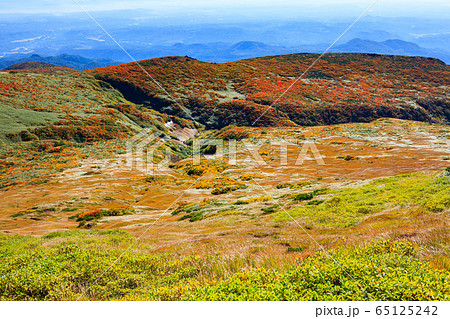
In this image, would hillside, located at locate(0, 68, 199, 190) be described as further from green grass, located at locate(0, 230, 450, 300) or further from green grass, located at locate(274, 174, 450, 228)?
green grass, located at locate(274, 174, 450, 228)

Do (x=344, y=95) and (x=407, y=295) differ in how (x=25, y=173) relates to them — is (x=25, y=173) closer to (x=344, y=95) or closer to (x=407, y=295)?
(x=407, y=295)

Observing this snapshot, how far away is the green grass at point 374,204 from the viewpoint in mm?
9499

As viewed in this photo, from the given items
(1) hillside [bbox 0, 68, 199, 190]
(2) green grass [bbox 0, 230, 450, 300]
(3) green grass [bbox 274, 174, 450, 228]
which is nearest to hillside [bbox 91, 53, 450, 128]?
(1) hillside [bbox 0, 68, 199, 190]

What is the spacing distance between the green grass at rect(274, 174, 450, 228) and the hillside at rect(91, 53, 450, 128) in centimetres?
5977

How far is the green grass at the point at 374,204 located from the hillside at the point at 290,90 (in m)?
59.8

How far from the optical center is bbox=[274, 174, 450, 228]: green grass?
9499 millimetres

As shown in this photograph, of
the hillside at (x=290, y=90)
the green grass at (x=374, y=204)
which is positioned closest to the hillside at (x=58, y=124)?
the hillside at (x=290, y=90)

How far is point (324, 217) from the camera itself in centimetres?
1164

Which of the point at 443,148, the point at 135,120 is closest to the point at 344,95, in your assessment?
the point at 443,148

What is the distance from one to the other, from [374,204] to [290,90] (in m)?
94.9

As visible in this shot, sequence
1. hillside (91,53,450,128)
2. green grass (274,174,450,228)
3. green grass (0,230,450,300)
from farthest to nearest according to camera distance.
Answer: hillside (91,53,450,128) < green grass (274,174,450,228) < green grass (0,230,450,300)

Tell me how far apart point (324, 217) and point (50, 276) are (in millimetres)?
10966

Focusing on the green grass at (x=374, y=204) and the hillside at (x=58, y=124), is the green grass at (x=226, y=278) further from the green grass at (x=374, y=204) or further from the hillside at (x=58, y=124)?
the hillside at (x=58, y=124)

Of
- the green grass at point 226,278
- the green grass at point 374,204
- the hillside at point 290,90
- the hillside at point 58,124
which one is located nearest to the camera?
the green grass at point 226,278
